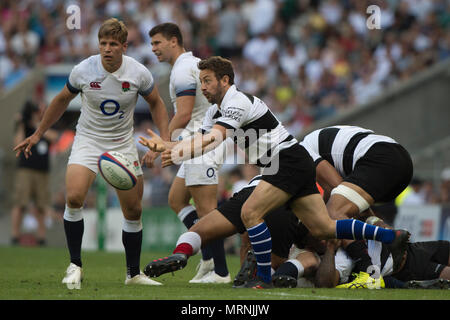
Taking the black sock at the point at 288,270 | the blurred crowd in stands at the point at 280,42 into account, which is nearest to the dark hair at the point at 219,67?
the black sock at the point at 288,270

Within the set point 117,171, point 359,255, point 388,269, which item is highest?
point 117,171

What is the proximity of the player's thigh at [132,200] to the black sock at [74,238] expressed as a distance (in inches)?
17.5

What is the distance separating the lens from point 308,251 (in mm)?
7613

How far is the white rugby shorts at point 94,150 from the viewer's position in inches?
293

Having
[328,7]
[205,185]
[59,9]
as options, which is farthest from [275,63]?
[205,185]

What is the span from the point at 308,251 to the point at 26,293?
8.59 ft

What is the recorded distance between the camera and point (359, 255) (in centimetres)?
754

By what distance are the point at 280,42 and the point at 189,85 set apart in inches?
426

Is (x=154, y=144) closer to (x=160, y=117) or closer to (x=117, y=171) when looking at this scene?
(x=117, y=171)

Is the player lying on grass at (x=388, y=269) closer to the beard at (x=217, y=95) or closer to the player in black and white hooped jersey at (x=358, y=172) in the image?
the player in black and white hooped jersey at (x=358, y=172)

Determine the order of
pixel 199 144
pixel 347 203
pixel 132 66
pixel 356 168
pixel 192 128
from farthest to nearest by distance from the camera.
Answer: pixel 192 128, pixel 356 168, pixel 132 66, pixel 347 203, pixel 199 144

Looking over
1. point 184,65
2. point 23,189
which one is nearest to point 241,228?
point 184,65
